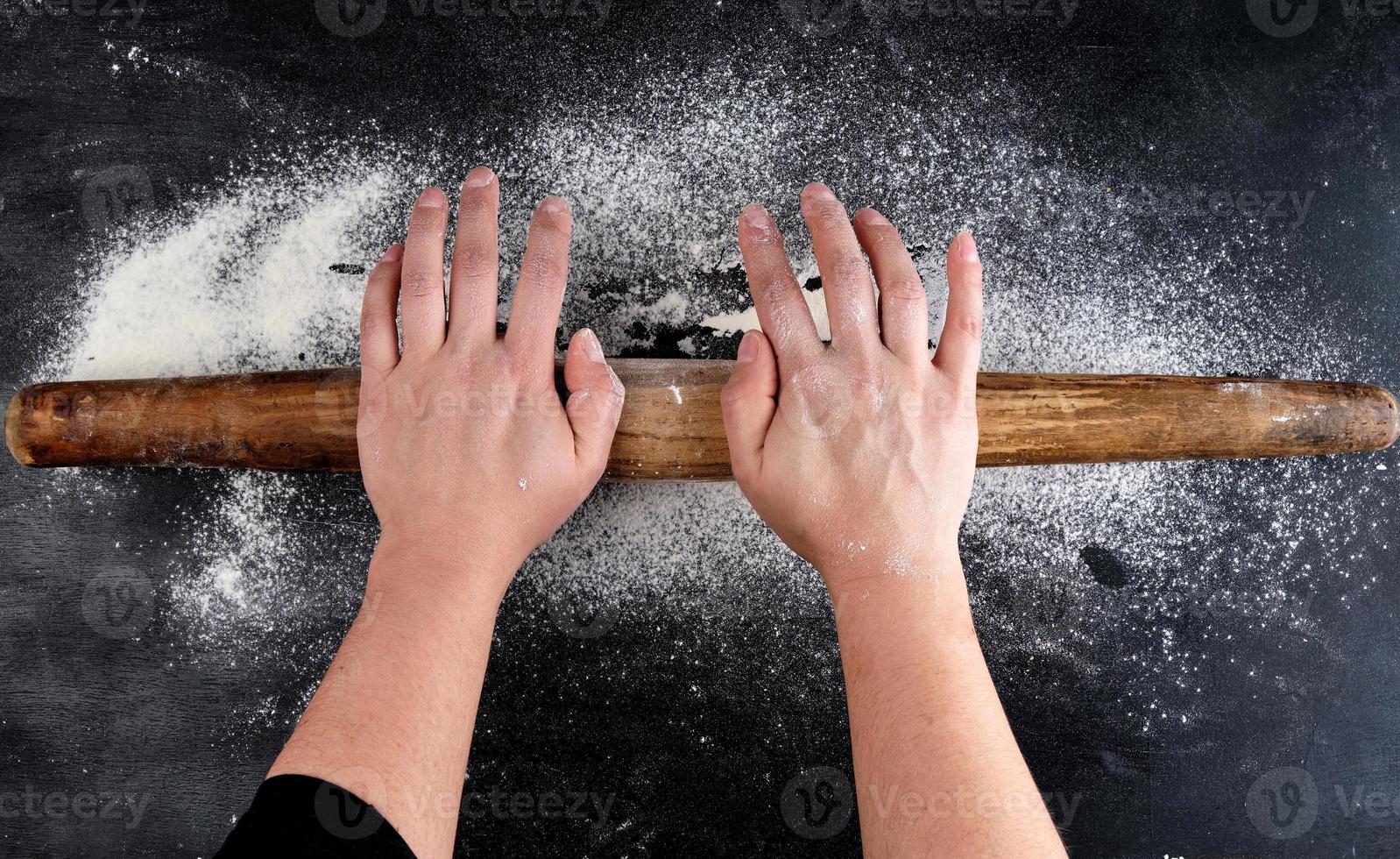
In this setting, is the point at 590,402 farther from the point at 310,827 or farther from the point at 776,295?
the point at 310,827

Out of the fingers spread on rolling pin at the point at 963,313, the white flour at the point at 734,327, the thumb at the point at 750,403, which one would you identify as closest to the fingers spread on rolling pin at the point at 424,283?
the white flour at the point at 734,327

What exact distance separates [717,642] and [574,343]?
0.49 meters

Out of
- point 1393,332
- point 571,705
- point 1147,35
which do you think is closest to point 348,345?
point 571,705

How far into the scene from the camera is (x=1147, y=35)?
114cm

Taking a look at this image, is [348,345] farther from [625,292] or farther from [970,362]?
[970,362]

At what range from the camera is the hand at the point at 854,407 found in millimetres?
792

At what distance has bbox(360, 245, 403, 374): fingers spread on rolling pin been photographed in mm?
860

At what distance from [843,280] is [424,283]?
0.46 metres

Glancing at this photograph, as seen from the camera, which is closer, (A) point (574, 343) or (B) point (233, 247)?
(A) point (574, 343)

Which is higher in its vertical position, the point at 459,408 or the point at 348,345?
the point at 348,345

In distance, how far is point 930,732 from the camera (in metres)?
0.68

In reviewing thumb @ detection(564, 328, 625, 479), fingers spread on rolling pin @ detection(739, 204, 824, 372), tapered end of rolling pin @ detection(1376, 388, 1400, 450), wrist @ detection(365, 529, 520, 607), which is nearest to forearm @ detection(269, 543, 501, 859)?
wrist @ detection(365, 529, 520, 607)

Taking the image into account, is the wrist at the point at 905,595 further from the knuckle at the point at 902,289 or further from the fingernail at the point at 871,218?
the fingernail at the point at 871,218

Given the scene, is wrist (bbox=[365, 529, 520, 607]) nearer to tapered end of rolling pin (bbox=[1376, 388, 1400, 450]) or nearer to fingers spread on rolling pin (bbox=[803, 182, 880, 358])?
fingers spread on rolling pin (bbox=[803, 182, 880, 358])
